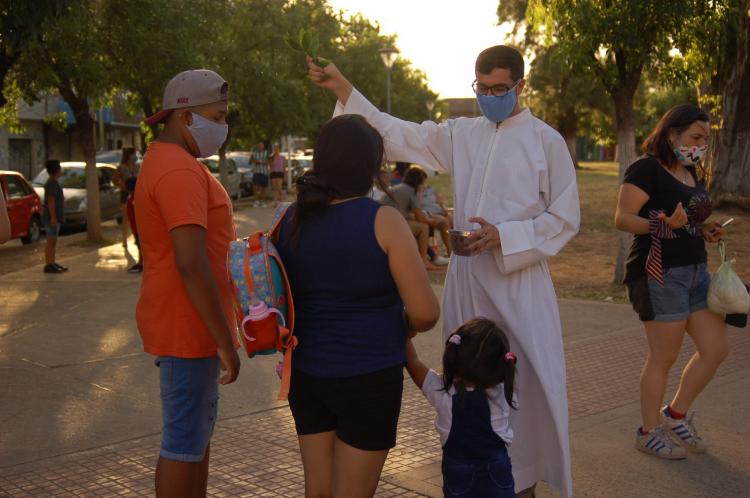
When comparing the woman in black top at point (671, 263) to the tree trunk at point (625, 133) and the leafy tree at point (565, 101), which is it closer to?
the tree trunk at point (625, 133)

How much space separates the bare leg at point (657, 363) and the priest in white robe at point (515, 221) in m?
1.18

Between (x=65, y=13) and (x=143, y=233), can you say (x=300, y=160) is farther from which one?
(x=143, y=233)

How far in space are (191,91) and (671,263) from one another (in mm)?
2797

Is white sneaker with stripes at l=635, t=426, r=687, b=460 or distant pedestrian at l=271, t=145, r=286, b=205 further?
distant pedestrian at l=271, t=145, r=286, b=205

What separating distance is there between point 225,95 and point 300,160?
1703 inches

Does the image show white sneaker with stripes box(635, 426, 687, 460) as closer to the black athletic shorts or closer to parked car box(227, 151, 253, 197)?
the black athletic shorts

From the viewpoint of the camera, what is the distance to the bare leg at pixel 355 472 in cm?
312

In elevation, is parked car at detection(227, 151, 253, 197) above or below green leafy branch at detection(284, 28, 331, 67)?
below

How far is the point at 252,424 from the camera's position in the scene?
590 centimetres

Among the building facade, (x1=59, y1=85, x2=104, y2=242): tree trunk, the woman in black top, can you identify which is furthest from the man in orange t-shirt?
the building facade

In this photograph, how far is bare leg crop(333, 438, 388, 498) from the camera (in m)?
3.12

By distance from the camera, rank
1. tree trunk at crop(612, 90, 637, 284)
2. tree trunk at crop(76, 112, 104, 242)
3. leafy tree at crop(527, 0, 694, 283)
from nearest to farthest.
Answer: leafy tree at crop(527, 0, 694, 283) < tree trunk at crop(612, 90, 637, 284) < tree trunk at crop(76, 112, 104, 242)

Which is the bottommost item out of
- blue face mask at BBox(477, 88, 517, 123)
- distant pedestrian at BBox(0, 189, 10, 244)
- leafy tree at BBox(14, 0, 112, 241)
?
distant pedestrian at BBox(0, 189, 10, 244)

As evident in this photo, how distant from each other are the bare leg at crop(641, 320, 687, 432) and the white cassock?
1181 millimetres
